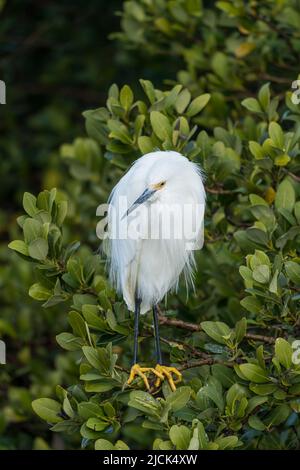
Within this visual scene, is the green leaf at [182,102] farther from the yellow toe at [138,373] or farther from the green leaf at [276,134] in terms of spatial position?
the yellow toe at [138,373]

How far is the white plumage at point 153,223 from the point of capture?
91.7 inches

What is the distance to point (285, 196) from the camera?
7.63 feet

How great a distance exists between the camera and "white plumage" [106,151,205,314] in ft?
7.64

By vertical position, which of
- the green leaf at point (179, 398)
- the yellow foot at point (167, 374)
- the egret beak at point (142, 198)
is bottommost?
the yellow foot at point (167, 374)

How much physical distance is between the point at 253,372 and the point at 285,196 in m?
0.51

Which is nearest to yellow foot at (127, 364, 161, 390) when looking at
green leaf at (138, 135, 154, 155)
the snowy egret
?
the snowy egret

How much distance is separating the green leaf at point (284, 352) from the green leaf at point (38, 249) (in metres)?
0.62

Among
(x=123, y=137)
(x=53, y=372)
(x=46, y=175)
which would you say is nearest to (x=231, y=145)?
(x=123, y=137)

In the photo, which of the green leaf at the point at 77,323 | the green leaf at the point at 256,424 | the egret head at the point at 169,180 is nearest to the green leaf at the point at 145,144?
the egret head at the point at 169,180

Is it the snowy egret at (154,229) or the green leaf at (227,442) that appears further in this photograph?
the snowy egret at (154,229)

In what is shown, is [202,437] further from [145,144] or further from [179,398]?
[145,144]

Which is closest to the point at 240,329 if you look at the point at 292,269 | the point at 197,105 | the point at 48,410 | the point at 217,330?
the point at 217,330

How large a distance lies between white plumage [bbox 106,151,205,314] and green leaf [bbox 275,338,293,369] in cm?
51

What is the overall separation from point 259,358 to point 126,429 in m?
1.00
